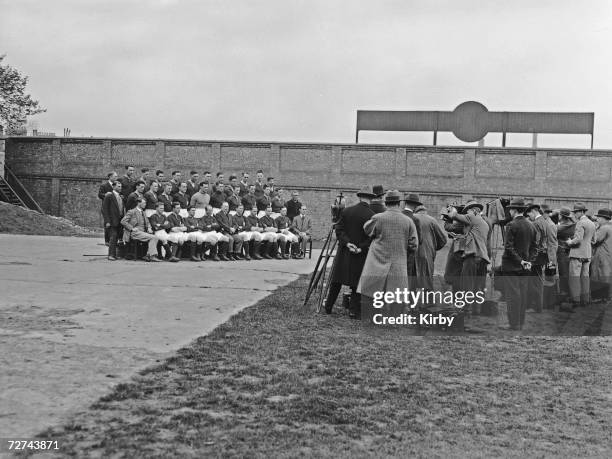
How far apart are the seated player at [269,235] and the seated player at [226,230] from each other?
1.19 meters

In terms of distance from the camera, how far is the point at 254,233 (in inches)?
733

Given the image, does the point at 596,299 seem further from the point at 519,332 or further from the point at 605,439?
the point at 605,439

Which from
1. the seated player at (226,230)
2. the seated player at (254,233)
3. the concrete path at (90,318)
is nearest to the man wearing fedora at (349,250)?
the concrete path at (90,318)

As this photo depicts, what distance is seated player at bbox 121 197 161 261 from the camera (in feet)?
50.5

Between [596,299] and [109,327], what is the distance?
390 inches

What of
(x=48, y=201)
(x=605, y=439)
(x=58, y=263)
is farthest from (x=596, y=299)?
(x=48, y=201)

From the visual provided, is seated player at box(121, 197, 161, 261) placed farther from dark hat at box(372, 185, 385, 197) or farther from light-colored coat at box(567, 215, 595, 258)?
light-colored coat at box(567, 215, 595, 258)

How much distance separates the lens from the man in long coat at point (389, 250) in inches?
340

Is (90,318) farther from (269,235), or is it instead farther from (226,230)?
(269,235)

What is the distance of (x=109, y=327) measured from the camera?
7.65 m

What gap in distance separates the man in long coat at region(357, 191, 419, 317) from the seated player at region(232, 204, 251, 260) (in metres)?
9.64

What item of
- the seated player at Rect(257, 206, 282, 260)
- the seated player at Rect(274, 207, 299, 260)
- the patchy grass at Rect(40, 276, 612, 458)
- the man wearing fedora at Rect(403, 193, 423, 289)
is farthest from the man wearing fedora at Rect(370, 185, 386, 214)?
the seated player at Rect(274, 207, 299, 260)

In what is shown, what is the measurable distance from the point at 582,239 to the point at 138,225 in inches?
364

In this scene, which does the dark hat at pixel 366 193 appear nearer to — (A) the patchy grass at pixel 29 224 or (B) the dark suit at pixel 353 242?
(B) the dark suit at pixel 353 242
